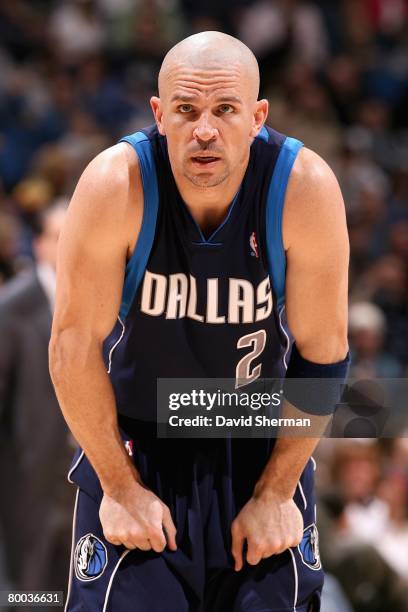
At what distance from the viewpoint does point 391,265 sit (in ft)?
27.0

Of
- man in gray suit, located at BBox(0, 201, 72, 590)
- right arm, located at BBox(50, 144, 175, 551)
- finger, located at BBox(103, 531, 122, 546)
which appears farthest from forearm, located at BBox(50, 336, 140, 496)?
man in gray suit, located at BBox(0, 201, 72, 590)

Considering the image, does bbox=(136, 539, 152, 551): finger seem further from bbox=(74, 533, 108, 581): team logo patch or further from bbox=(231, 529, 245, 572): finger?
bbox=(231, 529, 245, 572): finger

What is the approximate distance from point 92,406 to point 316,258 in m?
0.69

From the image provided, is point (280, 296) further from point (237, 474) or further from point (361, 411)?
point (361, 411)

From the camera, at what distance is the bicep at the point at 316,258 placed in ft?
9.12

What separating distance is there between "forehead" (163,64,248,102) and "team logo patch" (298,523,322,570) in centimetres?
120

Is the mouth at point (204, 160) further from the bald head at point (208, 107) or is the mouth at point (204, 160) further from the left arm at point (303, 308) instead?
the left arm at point (303, 308)

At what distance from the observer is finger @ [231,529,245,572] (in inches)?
115

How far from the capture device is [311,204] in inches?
109

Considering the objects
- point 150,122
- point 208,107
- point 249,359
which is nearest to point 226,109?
point 208,107

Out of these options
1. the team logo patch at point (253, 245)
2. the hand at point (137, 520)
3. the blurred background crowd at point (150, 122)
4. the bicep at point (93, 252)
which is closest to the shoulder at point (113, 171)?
the bicep at point (93, 252)

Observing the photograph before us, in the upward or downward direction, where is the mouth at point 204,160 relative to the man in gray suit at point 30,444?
upward

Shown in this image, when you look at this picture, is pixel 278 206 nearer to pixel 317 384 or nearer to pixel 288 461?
pixel 317 384

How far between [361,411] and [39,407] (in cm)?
172
